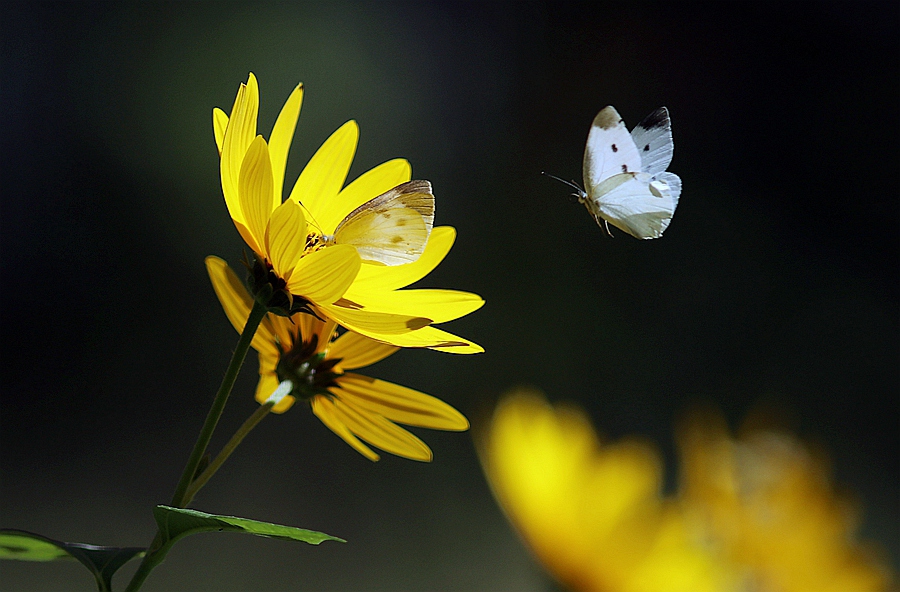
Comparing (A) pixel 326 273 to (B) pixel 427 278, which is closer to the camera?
(A) pixel 326 273

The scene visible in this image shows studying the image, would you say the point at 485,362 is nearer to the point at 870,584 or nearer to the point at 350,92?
the point at 350,92

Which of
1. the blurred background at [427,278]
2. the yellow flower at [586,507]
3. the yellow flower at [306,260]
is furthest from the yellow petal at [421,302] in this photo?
the blurred background at [427,278]

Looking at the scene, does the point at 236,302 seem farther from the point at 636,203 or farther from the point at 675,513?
the point at 675,513

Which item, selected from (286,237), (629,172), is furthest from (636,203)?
(286,237)

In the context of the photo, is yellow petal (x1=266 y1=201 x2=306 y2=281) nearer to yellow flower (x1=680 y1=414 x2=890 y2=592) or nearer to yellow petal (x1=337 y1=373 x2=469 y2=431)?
yellow petal (x1=337 y1=373 x2=469 y2=431)

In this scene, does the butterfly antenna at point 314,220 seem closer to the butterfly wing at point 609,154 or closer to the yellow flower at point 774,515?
the butterfly wing at point 609,154

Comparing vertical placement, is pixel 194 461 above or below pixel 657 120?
below
